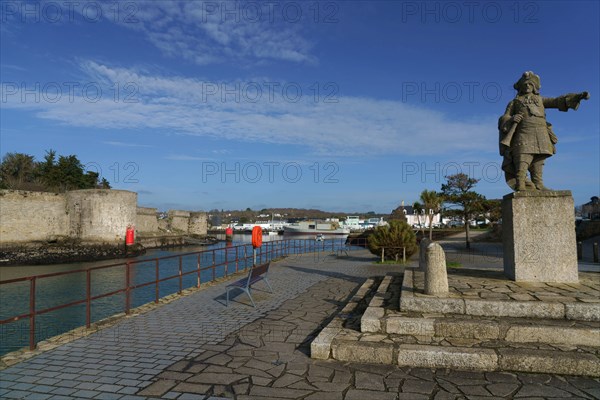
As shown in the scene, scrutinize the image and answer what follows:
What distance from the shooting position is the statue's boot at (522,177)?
22.4 feet

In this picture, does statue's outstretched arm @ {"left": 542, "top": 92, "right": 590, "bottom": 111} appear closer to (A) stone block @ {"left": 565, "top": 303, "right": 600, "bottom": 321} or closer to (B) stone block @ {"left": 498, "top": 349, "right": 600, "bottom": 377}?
(A) stone block @ {"left": 565, "top": 303, "right": 600, "bottom": 321}

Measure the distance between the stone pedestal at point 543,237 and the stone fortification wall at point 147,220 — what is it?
Answer: 51.9 m

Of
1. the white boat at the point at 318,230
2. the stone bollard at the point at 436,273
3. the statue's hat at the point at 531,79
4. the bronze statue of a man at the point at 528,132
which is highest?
the statue's hat at the point at 531,79

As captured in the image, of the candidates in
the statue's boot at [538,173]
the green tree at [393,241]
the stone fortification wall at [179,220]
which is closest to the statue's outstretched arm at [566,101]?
the statue's boot at [538,173]

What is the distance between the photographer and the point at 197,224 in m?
67.9

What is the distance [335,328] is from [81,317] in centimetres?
1050

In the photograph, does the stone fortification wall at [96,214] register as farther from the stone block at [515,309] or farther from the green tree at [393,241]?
the stone block at [515,309]

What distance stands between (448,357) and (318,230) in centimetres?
7099

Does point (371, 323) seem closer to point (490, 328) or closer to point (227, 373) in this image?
point (490, 328)

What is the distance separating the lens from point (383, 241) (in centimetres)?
1703

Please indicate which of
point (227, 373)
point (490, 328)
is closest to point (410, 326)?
point (490, 328)

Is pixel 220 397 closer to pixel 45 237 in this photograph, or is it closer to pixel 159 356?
pixel 159 356

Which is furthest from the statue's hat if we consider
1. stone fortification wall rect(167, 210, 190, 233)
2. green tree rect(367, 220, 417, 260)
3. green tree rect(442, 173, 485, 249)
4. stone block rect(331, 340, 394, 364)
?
stone fortification wall rect(167, 210, 190, 233)

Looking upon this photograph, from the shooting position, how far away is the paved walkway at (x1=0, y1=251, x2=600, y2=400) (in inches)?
141
